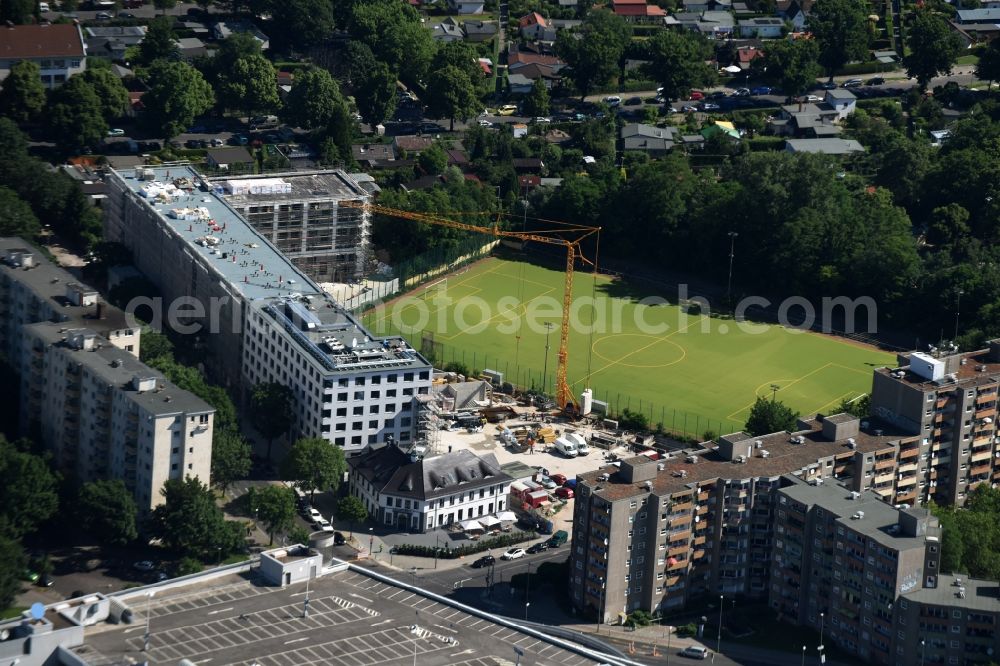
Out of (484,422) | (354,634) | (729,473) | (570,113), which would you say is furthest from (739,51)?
(354,634)

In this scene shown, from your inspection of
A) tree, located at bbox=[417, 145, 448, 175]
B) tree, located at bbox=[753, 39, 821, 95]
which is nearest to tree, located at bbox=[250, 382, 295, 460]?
tree, located at bbox=[417, 145, 448, 175]

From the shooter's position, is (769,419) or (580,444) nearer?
(769,419)

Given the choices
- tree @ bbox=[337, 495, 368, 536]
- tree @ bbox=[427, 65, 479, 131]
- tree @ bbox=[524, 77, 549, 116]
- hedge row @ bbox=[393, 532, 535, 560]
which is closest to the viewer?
hedge row @ bbox=[393, 532, 535, 560]

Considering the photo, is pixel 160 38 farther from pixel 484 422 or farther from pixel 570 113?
pixel 484 422

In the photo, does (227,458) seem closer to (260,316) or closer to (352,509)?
(352,509)

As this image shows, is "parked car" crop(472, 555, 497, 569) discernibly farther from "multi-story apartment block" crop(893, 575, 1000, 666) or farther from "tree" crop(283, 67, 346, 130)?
"tree" crop(283, 67, 346, 130)

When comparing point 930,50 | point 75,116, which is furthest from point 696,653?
point 930,50
